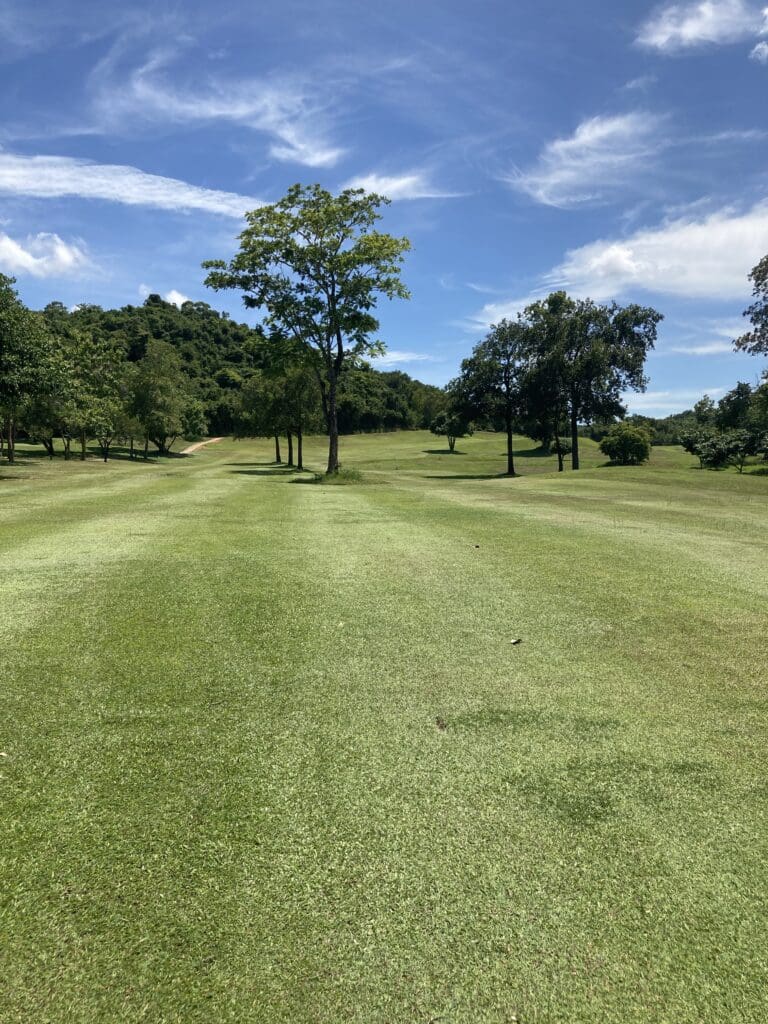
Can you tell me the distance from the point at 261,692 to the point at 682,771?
288cm

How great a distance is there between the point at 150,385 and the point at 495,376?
109 ft

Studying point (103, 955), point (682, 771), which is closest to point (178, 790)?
point (103, 955)

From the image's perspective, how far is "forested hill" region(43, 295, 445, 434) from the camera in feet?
327

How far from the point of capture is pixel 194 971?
7.46 feet

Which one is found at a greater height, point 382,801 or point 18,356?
point 18,356

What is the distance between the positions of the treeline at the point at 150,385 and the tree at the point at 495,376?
8.29m

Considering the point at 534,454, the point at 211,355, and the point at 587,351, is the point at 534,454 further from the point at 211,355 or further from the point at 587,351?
the point at 211,355

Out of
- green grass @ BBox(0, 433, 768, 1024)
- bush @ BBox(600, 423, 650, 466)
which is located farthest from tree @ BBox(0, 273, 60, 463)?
bush @ BBox(600, 423, 650, 466)

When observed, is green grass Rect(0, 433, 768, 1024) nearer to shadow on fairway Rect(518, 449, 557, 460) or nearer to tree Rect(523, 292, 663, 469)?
tree Rect(523, 292, 663, 469)

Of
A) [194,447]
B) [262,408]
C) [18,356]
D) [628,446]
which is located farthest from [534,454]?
[18,356]

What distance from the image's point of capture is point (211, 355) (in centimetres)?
11438

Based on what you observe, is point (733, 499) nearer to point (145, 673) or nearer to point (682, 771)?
point (682, 771)

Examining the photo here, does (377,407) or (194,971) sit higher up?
(377,407)

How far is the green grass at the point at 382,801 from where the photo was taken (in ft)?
7.43
